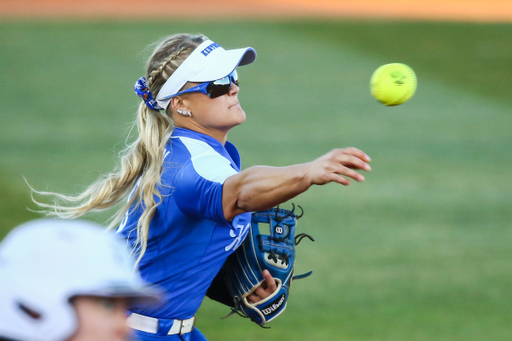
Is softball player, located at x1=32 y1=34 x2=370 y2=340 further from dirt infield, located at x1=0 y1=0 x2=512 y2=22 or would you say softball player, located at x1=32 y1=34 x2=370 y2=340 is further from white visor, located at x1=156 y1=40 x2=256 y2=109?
dirt infield, located at x1=0 y1=0 x2=512 y2=22

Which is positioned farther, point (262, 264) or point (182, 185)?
Result: point (262, 264)

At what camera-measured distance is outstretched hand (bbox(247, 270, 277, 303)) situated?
4008 millimetres

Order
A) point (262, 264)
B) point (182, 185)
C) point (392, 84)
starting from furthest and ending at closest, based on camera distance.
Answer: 1. point (392, 84)
2. point (262, 264)
3. point (182, 185)

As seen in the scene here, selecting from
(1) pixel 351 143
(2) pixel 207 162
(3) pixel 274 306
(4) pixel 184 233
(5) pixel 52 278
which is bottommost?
(3) pixel 274 306

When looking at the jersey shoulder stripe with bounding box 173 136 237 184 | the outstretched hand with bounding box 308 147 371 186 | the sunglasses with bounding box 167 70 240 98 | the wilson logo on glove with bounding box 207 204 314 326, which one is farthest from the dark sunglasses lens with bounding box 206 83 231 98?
the outstretched hand with bounding box 308 147 371 186

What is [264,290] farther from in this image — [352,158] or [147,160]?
[352,158]

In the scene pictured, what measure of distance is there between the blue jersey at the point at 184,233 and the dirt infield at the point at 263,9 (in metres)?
27.5

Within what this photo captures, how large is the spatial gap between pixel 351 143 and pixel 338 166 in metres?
13.0

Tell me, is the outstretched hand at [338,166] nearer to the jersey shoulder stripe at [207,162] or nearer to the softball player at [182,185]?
the softball player at [182,185]

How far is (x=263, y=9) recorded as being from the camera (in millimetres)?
34219

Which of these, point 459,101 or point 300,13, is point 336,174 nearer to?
point 459,101

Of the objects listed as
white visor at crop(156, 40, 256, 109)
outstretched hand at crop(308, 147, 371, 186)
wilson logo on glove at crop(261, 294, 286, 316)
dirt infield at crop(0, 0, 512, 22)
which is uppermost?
dirt infield at crop(0, 0, 512, 22)

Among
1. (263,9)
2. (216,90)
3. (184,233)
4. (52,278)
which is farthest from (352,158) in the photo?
(263,9)

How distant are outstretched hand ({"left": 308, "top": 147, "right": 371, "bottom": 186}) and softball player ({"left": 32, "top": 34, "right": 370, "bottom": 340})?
239mm
